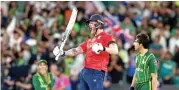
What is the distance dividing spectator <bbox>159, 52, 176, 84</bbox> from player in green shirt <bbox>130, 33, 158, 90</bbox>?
22.6ft

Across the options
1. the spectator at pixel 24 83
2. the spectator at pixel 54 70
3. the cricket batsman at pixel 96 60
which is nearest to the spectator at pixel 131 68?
the spectator at pixel 54 70

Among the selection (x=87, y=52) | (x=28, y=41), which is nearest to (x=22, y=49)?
(x=28, y=41)

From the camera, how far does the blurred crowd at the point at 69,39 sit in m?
19.1

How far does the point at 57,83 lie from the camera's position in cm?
1770

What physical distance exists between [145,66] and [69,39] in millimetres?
8309

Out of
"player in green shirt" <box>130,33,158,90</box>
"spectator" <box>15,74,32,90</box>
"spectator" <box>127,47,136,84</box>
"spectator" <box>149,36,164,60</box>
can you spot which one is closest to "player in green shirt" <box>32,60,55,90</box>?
"player in green shirt" <box>130,33,158,90</box>

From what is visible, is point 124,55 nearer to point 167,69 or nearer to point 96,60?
point 167,69

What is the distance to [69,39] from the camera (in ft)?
67.1

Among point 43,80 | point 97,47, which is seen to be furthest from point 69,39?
point 97,47

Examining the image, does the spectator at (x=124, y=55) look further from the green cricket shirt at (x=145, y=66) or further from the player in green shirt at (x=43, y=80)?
the green cricket shirt at (x=145, y=66)

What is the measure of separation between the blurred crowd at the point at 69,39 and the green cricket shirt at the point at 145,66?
5449 mm

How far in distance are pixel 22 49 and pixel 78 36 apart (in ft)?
5.80

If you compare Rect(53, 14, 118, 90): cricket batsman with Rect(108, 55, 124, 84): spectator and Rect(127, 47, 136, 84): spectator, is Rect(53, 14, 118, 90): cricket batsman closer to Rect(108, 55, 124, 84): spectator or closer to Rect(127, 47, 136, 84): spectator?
Rect(127, 47, 136, 84): spectator

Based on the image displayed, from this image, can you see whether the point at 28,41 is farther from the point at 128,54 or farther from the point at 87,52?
the point at 87,52
